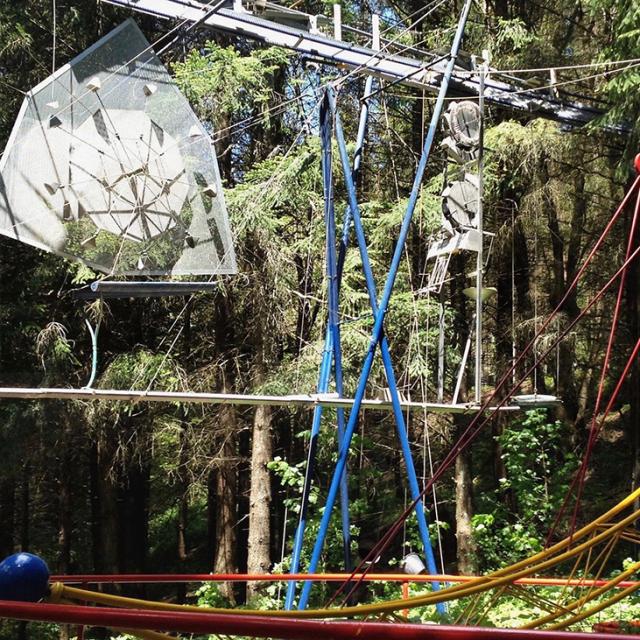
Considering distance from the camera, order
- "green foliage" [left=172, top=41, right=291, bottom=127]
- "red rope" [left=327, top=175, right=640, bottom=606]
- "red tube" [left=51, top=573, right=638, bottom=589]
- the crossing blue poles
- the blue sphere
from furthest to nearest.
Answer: "green foliage" [left=172, top=41, right=291, bottom=127]
the crossing blue poles
"red tube" [left=51, top=573, right=638, bottom=589]
"red rope" [left=327, top=175, right=640, bottom=606]
the blue sphere

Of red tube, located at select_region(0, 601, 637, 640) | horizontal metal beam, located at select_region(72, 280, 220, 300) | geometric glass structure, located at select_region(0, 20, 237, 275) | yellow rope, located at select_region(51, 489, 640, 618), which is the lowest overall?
yellow rope, located at select_region(51, 489, 640, 618)

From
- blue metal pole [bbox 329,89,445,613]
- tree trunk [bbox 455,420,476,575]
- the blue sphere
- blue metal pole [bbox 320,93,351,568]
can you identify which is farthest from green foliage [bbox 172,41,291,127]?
the blue sphere

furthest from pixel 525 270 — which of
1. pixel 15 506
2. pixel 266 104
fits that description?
pixel 15 506

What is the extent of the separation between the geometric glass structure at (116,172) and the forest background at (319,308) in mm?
2989

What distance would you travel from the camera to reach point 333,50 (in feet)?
23.3

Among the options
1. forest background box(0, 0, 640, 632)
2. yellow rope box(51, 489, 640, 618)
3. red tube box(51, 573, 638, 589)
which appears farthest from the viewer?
forest background box(0, 0, 640, 632)

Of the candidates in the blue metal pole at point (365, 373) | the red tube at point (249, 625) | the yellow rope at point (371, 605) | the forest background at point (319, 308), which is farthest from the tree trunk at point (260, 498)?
the red tube at point (249, 625)

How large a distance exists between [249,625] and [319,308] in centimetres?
908

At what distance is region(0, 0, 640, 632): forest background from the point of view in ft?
33.3

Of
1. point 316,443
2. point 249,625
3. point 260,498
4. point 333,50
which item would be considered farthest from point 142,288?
point 260,498

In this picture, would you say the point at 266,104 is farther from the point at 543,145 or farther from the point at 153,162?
the point at 153,162

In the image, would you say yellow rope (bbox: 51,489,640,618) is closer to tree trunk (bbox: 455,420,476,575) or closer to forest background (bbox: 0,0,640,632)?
forest background (bbox: 0,0,640,632)

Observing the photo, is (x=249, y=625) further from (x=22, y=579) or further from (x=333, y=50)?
(x=333, y=50)

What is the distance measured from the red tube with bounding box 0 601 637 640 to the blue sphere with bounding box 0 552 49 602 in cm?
17
